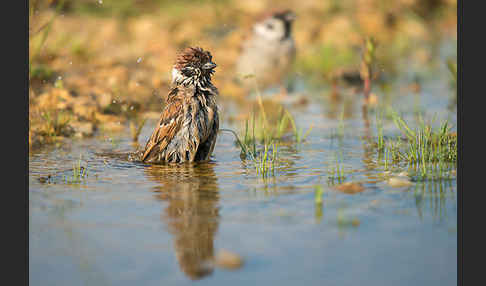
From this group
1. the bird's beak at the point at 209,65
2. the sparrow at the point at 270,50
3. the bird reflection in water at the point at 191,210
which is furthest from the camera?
the sparrow at the point at 270,50

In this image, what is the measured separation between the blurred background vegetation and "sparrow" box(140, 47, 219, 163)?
1633 mm

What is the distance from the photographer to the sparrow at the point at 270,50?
10.1 metres

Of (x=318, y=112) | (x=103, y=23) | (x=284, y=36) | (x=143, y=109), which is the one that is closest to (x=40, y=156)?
(x=143, y=109)

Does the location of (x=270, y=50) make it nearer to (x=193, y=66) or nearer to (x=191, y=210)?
(x=193, y=66)

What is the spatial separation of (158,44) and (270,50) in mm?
2722

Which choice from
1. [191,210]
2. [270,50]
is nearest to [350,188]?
[191,210]

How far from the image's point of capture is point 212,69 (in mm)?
5375

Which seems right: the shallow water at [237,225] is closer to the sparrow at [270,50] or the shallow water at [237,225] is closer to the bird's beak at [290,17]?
the sparrow at [270,50]

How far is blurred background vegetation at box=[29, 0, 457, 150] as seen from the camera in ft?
24.7

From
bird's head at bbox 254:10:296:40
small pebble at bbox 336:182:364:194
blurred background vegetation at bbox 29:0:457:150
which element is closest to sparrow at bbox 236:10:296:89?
bird's head at bbox 254:10:296:40

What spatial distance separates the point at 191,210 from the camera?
3783 mm

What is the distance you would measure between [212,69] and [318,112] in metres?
2.93

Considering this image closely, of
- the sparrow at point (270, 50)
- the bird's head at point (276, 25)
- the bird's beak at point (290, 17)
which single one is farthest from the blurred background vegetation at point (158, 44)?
the bird's beak at point (290, 17)

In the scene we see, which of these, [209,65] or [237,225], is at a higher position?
[209,65]
